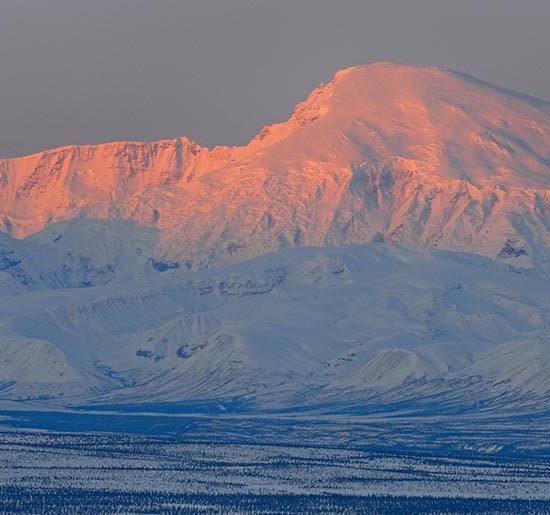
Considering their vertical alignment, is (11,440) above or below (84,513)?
below

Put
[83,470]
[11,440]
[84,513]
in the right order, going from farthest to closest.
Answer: [11,440], [83,470], [84,513]

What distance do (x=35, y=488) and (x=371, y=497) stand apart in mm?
22555

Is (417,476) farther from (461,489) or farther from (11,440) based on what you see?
(11,440)

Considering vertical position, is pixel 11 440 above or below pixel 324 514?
below

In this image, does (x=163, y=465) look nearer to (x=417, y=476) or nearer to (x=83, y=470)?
(x=83, y=470)

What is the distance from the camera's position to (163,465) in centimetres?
17625

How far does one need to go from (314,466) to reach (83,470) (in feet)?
63.2

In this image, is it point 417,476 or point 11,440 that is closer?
point 417,476

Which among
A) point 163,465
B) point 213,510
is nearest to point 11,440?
point 163,465

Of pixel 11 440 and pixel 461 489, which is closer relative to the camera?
pixel 461 489

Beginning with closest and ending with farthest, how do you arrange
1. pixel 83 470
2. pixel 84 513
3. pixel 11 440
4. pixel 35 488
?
pixel 84 513
pixel 35 488
pixel 83 470
pixel 11 440

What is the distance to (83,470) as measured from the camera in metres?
171

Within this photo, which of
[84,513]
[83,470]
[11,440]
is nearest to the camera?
[84,513]

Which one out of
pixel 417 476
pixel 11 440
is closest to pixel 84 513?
pixel 417 476
